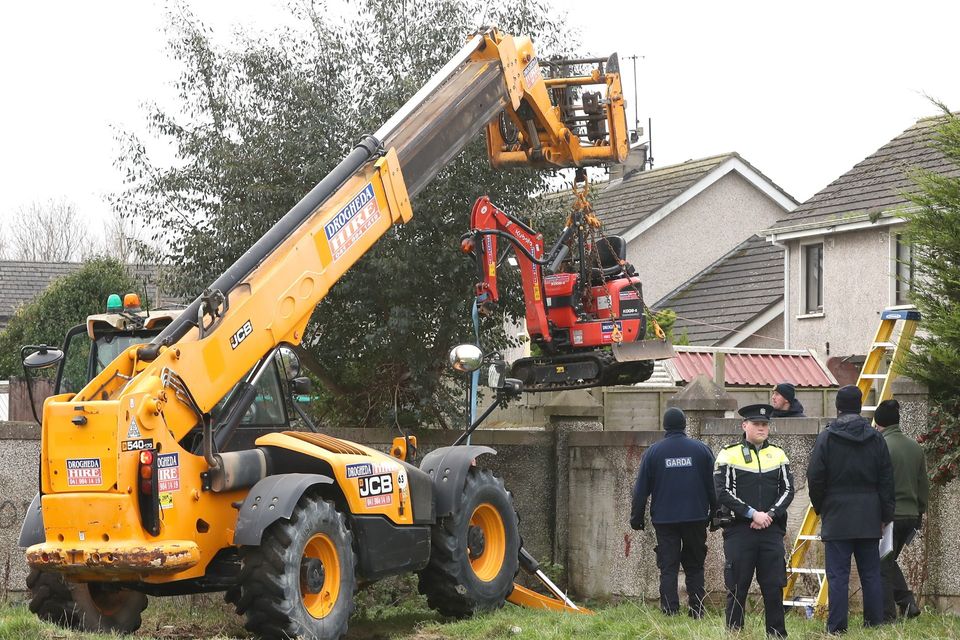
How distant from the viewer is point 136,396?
8.80 metres

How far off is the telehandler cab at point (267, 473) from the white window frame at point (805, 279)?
15.3 metres

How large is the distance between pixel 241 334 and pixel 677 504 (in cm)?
426

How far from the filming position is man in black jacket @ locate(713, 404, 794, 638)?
9539 millimetres

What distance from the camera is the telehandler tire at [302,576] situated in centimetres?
911

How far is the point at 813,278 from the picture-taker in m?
26.7

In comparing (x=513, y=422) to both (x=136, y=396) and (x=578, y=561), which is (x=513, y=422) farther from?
(x=136, y=396)

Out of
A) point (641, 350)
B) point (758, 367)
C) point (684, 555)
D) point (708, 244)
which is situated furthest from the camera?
point (708, 244)

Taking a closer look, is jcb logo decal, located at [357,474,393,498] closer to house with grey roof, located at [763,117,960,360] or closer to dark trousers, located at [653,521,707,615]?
dark trousers, located at [653,521,707,615]

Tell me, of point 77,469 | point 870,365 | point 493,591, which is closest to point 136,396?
point 77,469

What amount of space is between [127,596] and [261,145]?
5.55m

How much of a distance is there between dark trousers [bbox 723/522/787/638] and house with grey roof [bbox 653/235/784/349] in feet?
56.5

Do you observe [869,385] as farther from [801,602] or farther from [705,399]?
[801,602]

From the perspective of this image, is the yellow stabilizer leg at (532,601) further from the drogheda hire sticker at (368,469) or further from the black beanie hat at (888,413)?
the black beanie hat at (888,413)

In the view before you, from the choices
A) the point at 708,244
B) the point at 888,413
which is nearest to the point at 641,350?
the point at 888,413
